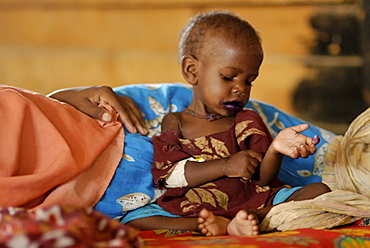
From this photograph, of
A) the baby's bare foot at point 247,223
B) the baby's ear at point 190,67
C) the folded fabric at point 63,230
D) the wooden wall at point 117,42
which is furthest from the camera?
the wooden wall at point 117,42

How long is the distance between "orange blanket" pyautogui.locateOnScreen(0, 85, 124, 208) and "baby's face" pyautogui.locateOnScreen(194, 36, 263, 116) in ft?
1.29

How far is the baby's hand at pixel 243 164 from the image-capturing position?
1504 mm

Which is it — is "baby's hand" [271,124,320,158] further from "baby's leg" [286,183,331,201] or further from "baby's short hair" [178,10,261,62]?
"baby's short hair" [178,10,261,62]

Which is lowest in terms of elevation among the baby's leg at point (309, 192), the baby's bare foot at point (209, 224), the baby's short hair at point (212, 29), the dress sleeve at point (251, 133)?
the baby's bare foot at point (209, 224)

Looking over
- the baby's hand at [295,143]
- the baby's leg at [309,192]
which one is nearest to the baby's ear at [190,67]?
the baby's hand at [295,143]

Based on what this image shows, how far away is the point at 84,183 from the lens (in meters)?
1.50

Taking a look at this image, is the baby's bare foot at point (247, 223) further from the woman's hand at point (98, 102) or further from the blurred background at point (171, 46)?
the blurred background at point (171, 46)

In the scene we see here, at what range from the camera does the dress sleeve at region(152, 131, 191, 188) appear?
1.63 m

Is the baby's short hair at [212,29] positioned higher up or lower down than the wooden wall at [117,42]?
higher up

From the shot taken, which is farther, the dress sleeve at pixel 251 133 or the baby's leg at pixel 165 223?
the dress sleeve at pixel 251 133

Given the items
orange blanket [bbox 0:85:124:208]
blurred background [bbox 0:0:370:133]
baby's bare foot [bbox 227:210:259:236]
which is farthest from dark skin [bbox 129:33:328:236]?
blurred background [bbox 0:0:370:133]

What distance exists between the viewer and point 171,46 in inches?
167

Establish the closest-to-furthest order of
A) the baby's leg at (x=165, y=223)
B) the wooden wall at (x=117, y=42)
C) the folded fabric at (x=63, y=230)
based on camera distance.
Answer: the folded fabric at (x=63, y=230) → the baby's leg at (x=165, y=223) → the wooden wall at (x=117, y=42)

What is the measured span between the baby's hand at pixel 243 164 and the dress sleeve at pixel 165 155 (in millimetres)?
172
